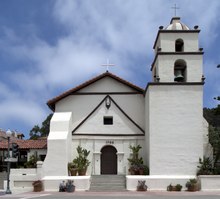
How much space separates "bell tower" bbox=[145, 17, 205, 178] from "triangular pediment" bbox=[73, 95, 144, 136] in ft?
9.33

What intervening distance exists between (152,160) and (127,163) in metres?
3.35

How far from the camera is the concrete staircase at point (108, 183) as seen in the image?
23.6m

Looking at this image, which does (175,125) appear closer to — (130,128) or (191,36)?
(130,128)

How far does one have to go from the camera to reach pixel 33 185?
23391 millimetres

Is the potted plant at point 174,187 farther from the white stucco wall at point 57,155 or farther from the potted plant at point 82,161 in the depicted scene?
the white stucco wall at point 57,155

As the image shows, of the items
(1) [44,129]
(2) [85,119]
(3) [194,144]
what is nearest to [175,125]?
(3) [194,144]

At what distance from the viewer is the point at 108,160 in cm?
2755

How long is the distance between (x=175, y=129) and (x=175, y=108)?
1468 mm

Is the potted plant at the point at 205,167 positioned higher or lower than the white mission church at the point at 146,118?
lower

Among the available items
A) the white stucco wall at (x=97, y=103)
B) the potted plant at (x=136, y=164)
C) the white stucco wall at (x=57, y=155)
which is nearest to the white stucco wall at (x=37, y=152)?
the white stucco wall at (x=97, y=103)

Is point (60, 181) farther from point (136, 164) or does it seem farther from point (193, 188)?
point (193, 188)

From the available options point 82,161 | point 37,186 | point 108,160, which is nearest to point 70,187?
point 37,186

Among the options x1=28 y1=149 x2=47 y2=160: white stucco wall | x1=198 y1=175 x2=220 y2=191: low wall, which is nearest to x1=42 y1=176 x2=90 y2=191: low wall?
x1=28 y1=149 x2=47 y2=160: white stucco wall

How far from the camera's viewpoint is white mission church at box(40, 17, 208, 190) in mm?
24297
